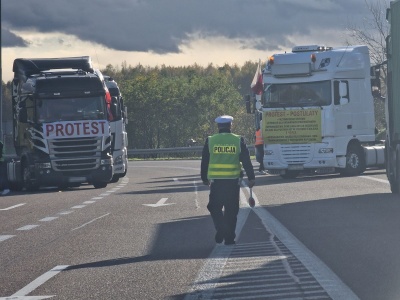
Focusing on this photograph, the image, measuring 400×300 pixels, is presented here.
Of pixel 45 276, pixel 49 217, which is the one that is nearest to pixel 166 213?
pixel 49 217

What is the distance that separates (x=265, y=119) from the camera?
33938 mm

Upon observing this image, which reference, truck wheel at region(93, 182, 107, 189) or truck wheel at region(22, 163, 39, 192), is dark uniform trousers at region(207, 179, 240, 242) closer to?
truck wheel at region(22, 163, 39, 192)

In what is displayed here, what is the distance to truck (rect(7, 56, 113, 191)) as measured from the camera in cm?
3192

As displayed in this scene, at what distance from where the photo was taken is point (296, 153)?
34.2 metres

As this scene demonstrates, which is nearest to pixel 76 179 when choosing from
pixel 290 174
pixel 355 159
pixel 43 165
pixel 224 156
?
pixel 43 165

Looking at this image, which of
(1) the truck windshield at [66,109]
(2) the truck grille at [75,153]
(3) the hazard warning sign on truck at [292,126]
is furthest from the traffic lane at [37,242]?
(3) the hazard warning sign on truck at [292,126]

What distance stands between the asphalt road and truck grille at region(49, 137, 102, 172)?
5889 millimetres

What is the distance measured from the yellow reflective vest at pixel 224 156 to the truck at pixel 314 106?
17986 millimetres

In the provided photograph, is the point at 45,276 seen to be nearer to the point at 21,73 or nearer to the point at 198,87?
the point at 21,73

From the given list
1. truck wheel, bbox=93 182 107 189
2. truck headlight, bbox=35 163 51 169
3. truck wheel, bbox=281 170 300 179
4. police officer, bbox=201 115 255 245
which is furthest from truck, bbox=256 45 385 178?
police officer, bbox=201 115 255 245

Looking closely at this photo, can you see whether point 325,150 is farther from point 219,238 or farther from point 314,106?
point 219,238

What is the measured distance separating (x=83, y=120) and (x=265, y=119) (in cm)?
550

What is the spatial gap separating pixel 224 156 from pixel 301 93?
18275 millimetres

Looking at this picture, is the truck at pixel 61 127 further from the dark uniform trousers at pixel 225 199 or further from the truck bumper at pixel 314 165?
the dark uniform trousers at pixel 225 199
